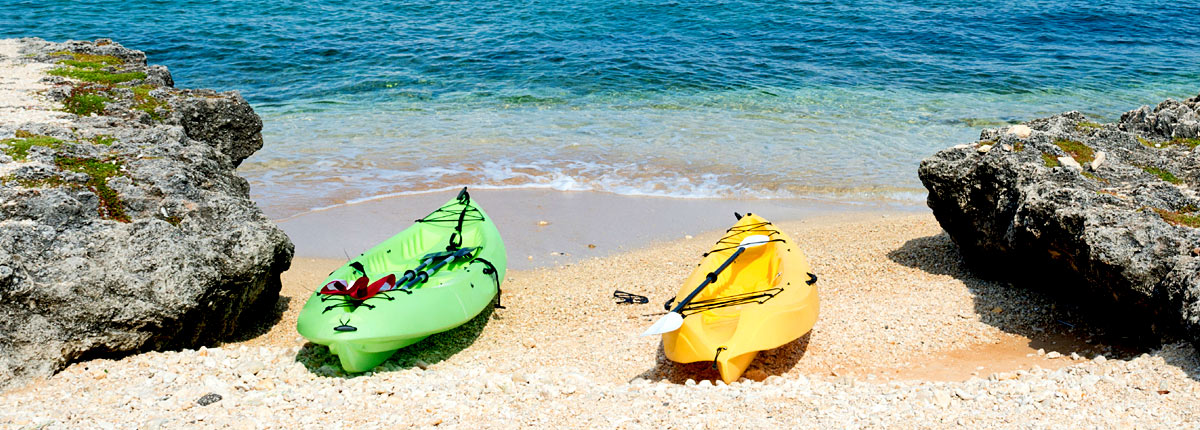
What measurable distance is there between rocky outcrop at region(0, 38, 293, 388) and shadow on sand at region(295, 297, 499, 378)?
830mm

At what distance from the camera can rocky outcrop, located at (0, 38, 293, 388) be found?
5.78 meters

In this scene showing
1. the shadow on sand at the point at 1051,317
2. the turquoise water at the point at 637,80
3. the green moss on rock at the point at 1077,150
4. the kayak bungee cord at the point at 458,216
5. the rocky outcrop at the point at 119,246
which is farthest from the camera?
the turquoise water at the point at 637,80

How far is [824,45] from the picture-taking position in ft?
73.9

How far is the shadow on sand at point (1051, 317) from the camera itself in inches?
251

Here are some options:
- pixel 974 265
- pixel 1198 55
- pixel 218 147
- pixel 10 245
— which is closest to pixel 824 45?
pixel 1198 55

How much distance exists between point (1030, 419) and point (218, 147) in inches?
359

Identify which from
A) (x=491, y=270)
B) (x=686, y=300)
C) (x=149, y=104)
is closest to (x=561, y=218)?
(x=491, y=270)

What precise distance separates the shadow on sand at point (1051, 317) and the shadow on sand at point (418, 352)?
14.9ft

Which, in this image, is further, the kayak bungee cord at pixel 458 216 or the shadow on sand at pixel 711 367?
the kayak bungee cord at pixel 458 216

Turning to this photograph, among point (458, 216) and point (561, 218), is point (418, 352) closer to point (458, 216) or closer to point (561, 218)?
point (458, 216)

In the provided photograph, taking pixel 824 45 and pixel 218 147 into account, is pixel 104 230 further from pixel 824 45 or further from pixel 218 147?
pixel 824 45

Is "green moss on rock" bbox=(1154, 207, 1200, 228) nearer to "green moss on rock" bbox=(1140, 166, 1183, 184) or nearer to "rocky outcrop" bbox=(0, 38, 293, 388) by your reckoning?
"green moss on rock" bbox=(1140, 166, 1183, 184)

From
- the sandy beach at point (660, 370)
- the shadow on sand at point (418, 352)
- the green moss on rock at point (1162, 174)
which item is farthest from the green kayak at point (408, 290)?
the green moss on rock at point (1162, 174)

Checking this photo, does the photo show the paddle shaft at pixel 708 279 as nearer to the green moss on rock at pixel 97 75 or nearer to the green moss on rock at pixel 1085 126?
the green moss on rock at pixel 1085 126
